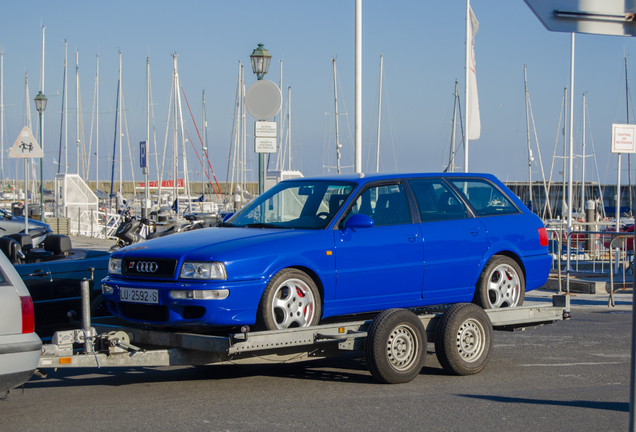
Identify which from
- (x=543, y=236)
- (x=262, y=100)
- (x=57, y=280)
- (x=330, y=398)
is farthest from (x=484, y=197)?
(x=262, y=100)

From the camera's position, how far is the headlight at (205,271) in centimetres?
599

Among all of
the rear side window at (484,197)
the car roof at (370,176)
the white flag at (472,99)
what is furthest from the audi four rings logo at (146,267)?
the white flag at (472,99)

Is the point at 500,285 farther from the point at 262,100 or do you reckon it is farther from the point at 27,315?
the point at 262,100

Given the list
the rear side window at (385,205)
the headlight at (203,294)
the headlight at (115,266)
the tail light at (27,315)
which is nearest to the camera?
the tail light at (27,315)

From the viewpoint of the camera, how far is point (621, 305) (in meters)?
13.3

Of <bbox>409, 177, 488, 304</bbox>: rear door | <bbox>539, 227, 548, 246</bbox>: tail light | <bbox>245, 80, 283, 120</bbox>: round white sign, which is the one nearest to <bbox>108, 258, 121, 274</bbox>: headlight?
<bbox>409, 177, 488, 304</bbox>: rear door

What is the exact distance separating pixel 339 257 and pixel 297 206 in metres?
0.99

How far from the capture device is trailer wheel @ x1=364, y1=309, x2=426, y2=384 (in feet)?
21.0

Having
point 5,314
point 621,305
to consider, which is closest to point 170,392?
point 5,314

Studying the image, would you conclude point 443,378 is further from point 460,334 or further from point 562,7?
point 562,7

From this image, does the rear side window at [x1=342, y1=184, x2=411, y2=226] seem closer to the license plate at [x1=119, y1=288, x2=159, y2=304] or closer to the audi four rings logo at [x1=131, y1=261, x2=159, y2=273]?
the audi four rings logo at [x1=131, y1=261, x2=159, y2=273]

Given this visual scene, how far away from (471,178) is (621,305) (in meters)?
6.70

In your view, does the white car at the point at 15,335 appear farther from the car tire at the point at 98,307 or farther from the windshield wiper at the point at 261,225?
the windshield wiper at the point at 261,225

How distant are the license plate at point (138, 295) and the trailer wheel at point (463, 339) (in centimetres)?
274
